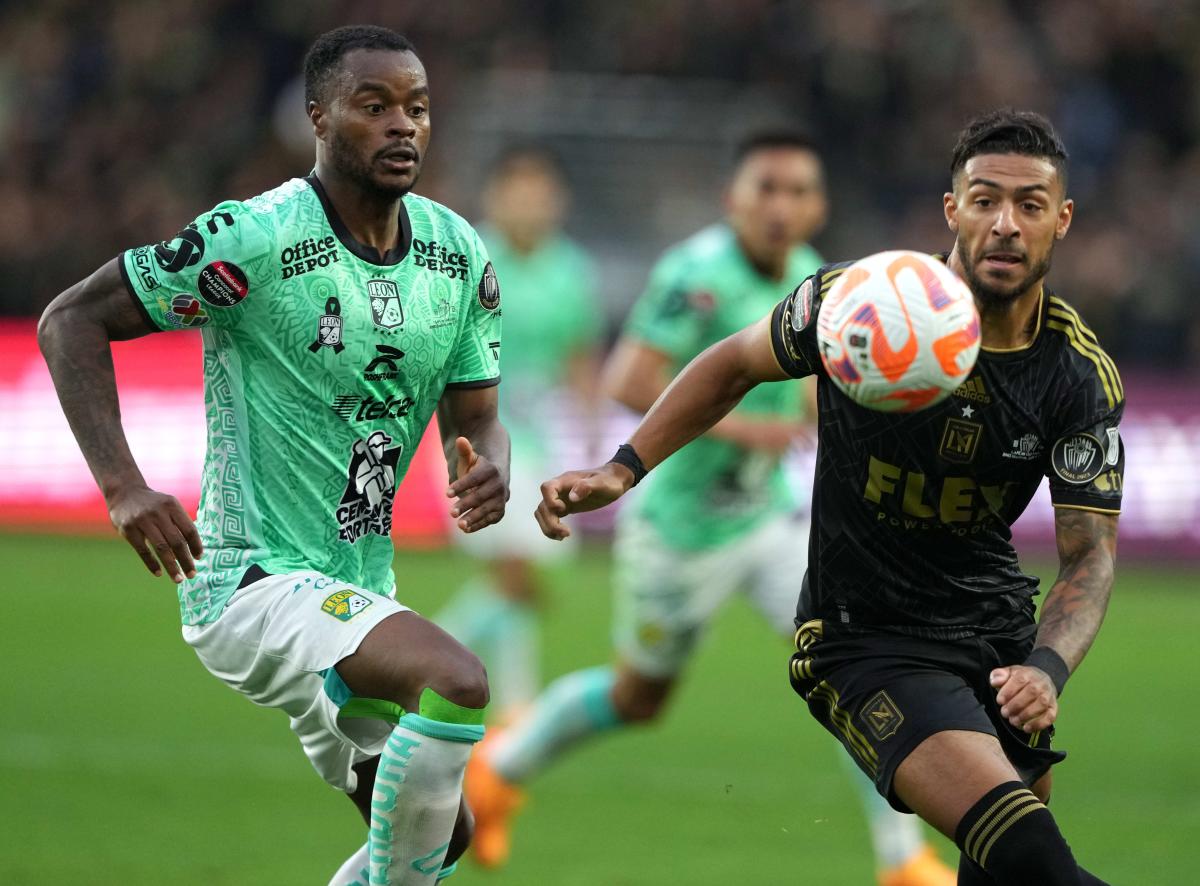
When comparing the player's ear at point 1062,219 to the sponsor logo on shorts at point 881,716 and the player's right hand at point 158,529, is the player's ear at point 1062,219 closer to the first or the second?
the sponsor logo on shorts at point 881,716

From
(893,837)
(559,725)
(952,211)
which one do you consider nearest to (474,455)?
(952,211)

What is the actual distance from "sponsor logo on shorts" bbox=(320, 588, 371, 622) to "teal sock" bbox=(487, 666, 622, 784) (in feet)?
9.92

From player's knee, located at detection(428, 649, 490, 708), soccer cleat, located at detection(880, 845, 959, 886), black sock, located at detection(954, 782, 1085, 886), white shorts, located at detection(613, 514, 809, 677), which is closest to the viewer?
black sock, located at detection(954, 782, 1085, 886)

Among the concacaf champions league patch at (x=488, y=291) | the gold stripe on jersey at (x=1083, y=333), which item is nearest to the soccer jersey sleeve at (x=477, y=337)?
the concacaf champions league patch at (x=488, y=291)

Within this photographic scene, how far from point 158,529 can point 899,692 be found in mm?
1975

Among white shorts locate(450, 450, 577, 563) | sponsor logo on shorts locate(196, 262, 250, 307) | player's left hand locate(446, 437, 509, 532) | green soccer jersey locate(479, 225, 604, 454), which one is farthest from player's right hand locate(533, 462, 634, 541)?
green soccer jersey locate(479, 225, 604, 454)

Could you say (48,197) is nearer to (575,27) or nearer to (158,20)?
(158,20)

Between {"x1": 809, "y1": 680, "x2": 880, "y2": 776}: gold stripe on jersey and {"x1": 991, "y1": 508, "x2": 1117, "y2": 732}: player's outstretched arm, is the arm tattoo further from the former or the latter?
{"x1": 809, "y1": 680, "x2": 880, "y2": 776}: gold stripe on jersey

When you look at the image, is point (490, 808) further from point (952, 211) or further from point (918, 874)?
point (952, 211)

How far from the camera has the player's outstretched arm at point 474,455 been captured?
5117mm

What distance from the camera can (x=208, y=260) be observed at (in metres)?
5.04

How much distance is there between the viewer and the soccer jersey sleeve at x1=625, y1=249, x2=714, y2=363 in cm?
792

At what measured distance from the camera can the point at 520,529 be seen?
10461 mm

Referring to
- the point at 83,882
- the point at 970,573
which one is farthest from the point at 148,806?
the point at 970,573
